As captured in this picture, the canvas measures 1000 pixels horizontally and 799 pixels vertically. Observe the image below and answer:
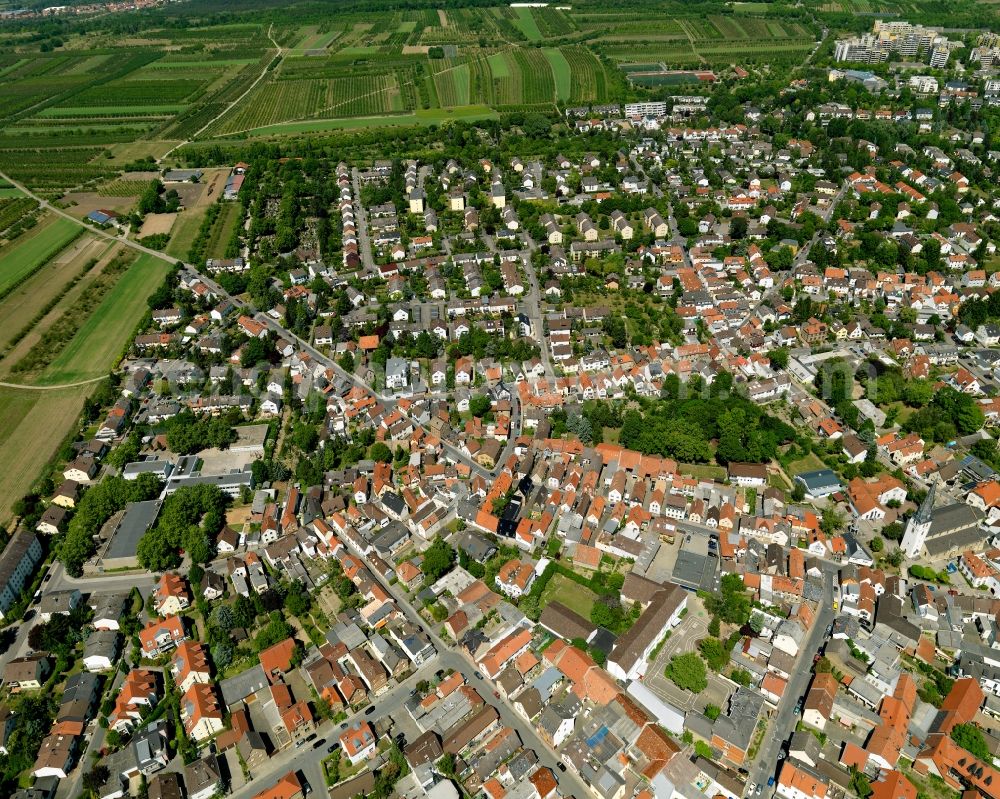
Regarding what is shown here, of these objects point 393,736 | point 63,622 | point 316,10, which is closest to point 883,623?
point 393,736

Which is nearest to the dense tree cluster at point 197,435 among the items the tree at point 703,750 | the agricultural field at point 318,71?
the tree at point 703,750

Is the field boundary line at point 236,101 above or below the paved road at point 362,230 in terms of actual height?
above

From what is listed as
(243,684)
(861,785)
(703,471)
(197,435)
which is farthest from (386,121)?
(861,785)

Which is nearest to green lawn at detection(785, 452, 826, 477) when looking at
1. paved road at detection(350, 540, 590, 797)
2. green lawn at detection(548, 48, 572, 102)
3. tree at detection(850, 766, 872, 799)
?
tree at detection(850, 766, 872, 799)

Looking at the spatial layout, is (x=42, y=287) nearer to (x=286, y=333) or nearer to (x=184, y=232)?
(x=184, y=232)

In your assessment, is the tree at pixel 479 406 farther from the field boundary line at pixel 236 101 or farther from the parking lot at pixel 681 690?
the field boundary line at pixel 236 101

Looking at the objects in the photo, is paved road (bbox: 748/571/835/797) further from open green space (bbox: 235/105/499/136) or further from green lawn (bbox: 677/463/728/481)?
open green space (bbox: 235/105/499/136)
